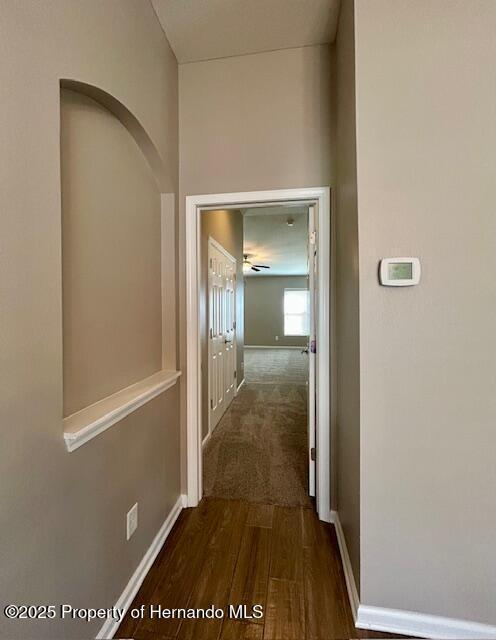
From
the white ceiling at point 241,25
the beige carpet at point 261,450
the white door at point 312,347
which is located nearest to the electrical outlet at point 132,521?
the beige carpet at point 261,450

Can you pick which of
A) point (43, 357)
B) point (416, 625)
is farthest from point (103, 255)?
point (416, 625)

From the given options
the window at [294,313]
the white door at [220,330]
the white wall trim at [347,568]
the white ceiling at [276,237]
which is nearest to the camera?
the white wall trim at [347,568]

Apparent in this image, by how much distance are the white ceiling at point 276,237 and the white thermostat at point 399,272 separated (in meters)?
2.24

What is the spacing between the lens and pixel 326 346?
5.97 ft

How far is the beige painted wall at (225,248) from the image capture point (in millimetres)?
2828

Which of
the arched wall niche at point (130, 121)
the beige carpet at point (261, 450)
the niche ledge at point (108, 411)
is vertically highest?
the arched wall niche at point (130, 121)

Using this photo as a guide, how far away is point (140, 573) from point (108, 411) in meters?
0.87

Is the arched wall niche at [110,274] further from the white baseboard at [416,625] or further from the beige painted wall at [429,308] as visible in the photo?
the white baseboard at [416,625]

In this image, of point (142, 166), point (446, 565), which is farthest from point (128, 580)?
point (142, 166)

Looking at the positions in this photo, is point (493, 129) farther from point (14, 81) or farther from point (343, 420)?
point (14, 81)

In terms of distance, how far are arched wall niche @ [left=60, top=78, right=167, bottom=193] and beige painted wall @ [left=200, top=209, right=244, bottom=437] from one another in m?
1.02

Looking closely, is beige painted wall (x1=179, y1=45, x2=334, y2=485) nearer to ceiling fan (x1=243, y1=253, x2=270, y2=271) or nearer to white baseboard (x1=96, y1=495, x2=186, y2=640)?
white baseboard (x1=96, y1=495, x2=186, y2=640)

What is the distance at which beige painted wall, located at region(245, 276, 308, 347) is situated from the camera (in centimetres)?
1045

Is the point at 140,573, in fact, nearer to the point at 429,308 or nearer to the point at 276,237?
the point at 429,308
